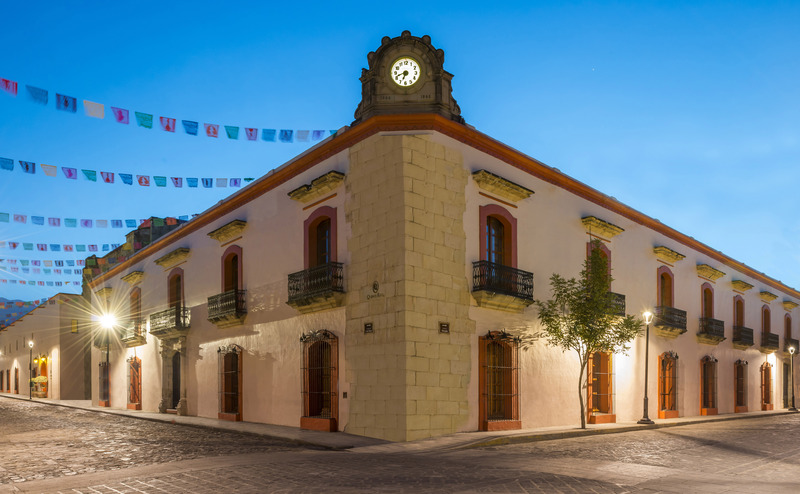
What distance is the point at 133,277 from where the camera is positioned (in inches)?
1121

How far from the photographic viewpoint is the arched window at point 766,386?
31531 mm

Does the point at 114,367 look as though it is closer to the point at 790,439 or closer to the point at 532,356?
the point at 532,356

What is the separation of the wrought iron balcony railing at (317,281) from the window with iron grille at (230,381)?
4427mm

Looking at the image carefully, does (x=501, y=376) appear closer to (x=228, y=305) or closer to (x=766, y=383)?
(x=228, y=305)

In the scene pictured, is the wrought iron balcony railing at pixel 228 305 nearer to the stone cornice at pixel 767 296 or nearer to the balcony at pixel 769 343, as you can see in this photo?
the balcony at pixel 769 343

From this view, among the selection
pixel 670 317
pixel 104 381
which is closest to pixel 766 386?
pixel 670 317

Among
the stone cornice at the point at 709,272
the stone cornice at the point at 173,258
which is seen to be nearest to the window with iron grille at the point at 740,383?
the stone cornice at the point at 709,272

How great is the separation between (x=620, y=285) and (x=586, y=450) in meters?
9.71

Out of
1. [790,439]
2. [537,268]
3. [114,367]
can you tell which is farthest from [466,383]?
[114,367]

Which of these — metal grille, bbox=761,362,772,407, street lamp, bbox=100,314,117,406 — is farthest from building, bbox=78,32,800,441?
metal grille, bbox=761,362,772,407

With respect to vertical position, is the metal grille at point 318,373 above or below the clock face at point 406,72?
below

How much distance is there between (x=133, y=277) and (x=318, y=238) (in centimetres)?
1470

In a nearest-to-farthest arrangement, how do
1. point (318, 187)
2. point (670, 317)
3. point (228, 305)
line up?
1. point (318, 187)
2. point (228, 305)
3. point (670, 317)

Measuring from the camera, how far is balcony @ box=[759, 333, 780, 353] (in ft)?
103
